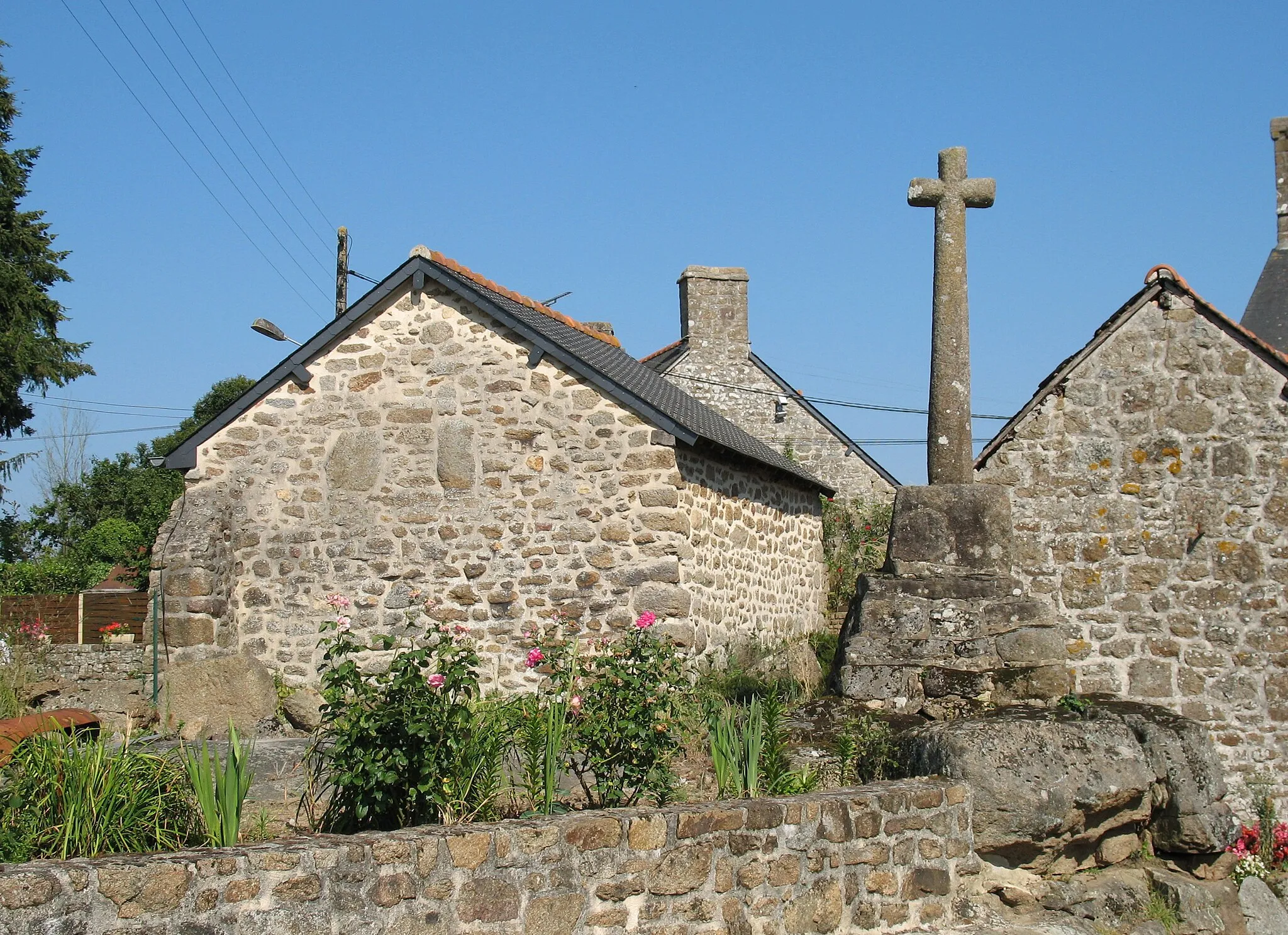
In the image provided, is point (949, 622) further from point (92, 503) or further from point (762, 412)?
point (92, 503)

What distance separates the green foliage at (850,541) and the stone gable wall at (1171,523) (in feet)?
24.2

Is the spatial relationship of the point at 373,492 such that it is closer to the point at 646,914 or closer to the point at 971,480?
the point at 971,480

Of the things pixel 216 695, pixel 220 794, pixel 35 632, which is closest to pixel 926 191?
pixel 220 794

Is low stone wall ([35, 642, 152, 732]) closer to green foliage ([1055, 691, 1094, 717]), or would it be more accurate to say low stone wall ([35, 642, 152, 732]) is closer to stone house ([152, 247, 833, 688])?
stone house ([152, 247, 833, 688])

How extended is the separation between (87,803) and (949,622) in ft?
16.0

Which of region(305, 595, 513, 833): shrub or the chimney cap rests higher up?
the chimney cap

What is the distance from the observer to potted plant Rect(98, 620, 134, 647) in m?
13.9

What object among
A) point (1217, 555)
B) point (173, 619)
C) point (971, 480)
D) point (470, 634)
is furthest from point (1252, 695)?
point (173, 619)

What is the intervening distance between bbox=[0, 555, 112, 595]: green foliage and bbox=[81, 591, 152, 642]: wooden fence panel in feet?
9.81

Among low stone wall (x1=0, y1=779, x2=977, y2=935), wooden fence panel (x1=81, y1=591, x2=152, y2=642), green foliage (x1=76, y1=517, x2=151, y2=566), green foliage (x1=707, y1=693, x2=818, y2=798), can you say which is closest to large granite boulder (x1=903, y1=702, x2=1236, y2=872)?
low stone wall (x1=0, y1=779, x2=977, y2=935)

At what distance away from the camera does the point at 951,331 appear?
7625 millimetres

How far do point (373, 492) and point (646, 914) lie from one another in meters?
7.25

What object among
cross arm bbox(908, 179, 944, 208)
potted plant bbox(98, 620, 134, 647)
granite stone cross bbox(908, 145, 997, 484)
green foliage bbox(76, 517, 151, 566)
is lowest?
potted plant bbox(98, 620, 134, 647)

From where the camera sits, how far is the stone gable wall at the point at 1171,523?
8922 millimetres
